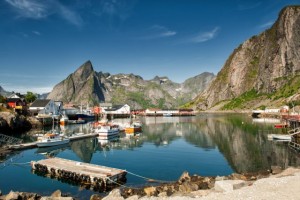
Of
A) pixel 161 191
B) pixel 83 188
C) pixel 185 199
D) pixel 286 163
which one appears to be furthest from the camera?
pixel 286 163

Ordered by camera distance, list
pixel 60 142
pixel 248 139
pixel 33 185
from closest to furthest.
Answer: pixel 33 185 < pixel 60 142 < pixel 248 139

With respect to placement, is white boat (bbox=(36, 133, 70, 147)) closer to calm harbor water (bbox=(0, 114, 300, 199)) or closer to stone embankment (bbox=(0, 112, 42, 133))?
calm harbor water (bbox=(0, 114, 300, 199))

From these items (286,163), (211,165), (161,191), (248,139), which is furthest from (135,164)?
(248,139)

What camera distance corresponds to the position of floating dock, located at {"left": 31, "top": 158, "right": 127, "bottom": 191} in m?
42.2

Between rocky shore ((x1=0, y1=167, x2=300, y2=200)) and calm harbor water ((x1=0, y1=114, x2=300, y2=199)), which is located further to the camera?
calm harbor water ((x1=0, y1=114, x2=300, y2=199))

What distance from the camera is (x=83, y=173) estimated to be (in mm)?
44469

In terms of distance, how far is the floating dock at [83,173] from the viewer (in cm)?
4216

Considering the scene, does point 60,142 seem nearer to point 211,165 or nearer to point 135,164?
point 135,164

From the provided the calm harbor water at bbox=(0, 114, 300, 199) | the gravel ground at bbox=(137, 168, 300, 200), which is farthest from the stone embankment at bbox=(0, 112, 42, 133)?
the gravel ground at bbox=(137, 168, 300, 200)

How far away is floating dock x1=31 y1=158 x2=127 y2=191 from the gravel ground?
1186cm

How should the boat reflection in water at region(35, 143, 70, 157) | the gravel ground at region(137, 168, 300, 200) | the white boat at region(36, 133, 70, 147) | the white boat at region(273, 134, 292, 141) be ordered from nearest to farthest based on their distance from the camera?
the gravel ground at region(137, 168, 300, 200) < the boat reflection in water at region(35, 143, 70, 157) < the white boat at region(36, 133, 70, 147) < the white boat at region(273, 134, 292, 141)

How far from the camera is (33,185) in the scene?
44938 mm

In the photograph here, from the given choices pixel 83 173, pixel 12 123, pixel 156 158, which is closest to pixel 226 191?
pixel 83 173

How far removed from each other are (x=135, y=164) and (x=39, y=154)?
26.5 m
